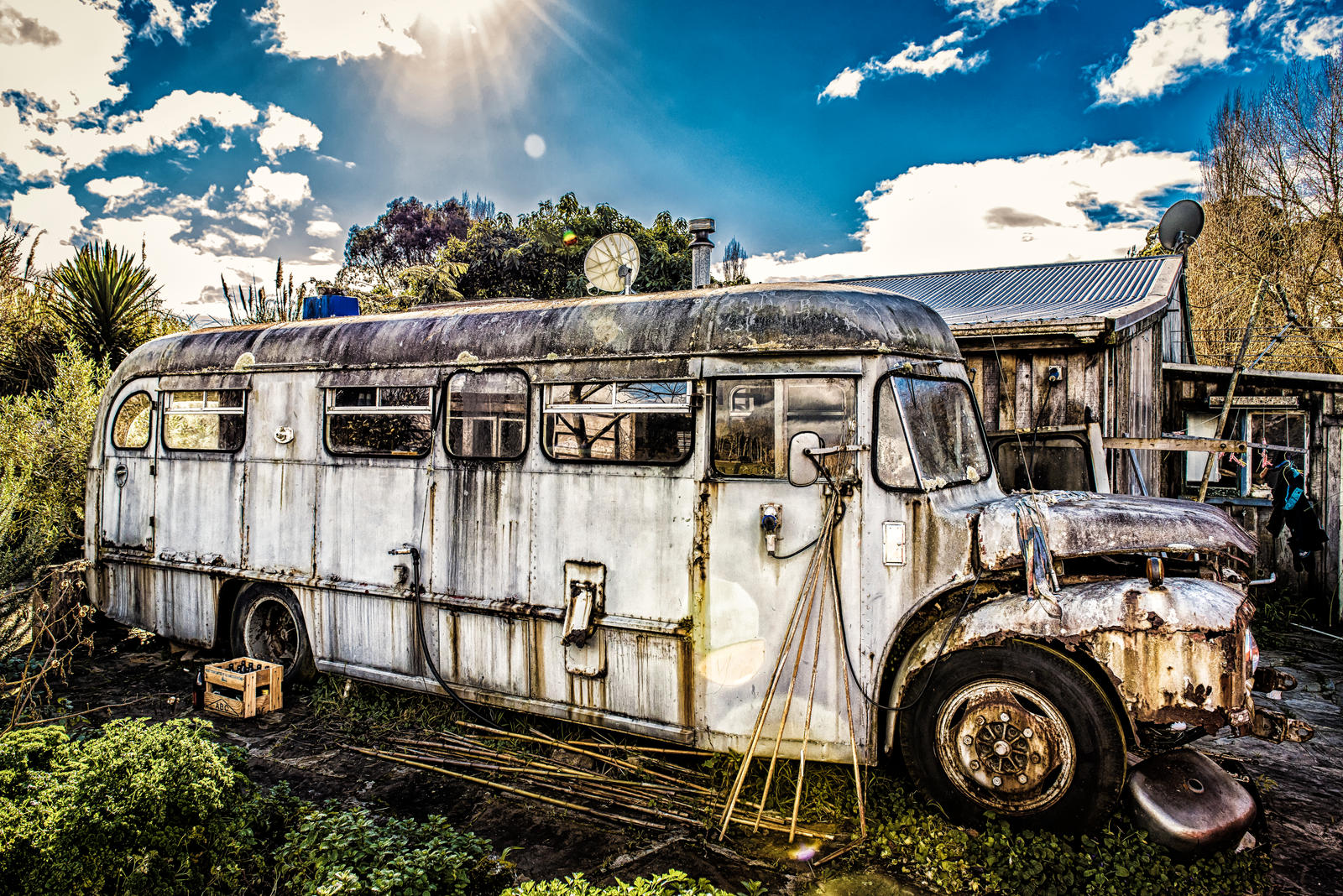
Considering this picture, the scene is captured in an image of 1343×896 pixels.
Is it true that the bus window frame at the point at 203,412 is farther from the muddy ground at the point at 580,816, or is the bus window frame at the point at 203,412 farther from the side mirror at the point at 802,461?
the side mirror at the point at 802,461

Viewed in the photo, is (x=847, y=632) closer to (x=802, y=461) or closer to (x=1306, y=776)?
(x=802, y=461)

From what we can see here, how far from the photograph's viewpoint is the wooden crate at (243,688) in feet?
20.2

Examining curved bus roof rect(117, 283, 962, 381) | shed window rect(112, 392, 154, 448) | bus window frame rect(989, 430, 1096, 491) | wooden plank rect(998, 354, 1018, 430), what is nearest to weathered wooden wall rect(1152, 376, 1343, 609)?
bus window frame rect(989, 430, 1096, 491)

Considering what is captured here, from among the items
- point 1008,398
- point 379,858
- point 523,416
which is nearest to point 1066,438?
point 1008,398

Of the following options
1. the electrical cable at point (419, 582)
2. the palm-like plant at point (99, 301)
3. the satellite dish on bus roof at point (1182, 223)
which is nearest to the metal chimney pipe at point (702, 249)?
the electrical cable at point (419, 582)

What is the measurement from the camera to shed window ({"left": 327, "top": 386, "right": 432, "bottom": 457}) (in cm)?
593

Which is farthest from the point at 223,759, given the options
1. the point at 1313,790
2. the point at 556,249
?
the point at 556,249

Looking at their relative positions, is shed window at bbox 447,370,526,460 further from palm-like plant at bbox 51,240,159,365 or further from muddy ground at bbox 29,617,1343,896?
palm-like plant at bbox 51,240,159,365

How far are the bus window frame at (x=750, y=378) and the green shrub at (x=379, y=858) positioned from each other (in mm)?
2526

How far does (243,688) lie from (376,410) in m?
2.54

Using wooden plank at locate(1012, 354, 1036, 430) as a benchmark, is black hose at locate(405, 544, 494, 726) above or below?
below

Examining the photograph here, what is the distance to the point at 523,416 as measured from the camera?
18.0 ft

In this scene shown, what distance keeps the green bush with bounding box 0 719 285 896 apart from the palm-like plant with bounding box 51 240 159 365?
39.1 feet

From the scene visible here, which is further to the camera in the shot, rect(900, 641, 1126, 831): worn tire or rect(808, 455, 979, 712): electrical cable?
rect(808, 455, 979, 712): electrical cable
